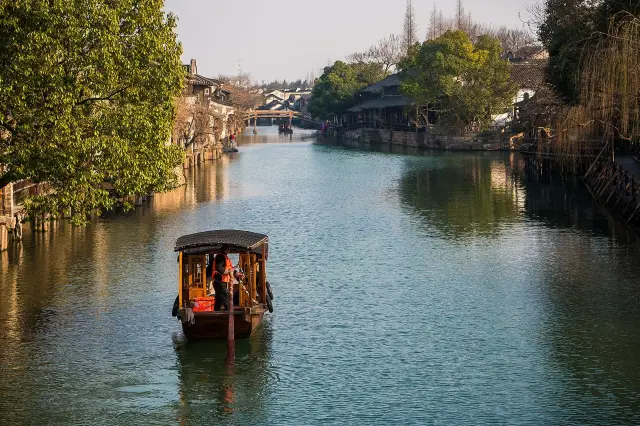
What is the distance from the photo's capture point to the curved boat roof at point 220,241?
2638 cm

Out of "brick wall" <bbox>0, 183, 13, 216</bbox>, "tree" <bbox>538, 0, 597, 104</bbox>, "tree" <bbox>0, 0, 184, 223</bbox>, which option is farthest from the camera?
"tree" <bbox>538, 0, 597, 104</bbox>

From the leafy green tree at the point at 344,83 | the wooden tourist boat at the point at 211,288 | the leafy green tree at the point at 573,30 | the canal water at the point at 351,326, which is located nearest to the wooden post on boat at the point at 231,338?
the wooden tourist boat at the point at 211,288

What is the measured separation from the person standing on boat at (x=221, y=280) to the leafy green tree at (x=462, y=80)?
81.9 meters

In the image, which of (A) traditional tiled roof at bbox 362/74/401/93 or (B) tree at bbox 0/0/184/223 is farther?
(A) traditional tiled roof at bbox 362/74/401/93

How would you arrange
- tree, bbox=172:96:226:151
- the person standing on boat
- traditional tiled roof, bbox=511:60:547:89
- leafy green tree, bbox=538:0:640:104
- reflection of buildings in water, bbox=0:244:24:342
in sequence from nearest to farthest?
the person standing on boat → reflection of buildings in water, bbox=0:244:24:342 → leafy green tree, bbox=538:0:640:104 → tree, bbox=172:96:226:151 → traditional tiled roof, bbox=511:60:547:89

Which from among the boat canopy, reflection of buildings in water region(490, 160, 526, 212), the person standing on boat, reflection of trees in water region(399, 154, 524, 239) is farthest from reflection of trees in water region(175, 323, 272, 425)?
reflection of buildings in water region(490, 160, 526, 212)

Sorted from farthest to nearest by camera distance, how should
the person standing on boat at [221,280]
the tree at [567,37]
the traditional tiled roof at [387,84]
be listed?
the traditional tiled roof at [387,84] → the tree at [567,37] → the person standing on boat at [221,280]

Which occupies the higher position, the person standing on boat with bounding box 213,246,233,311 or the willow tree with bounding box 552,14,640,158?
the willow tree with bounding box 552,14,640,158

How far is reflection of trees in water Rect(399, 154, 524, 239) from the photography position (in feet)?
165

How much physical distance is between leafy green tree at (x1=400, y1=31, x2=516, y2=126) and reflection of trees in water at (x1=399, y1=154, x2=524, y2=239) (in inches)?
457

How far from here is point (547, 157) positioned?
73875mm

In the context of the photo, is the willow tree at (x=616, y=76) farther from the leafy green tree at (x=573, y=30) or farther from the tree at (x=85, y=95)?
the tree at (x=85, y=95)

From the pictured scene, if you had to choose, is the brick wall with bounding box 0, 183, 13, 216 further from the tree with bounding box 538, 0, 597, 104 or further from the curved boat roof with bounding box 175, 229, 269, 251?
the tree with bounding box 538, 0, 597, 104

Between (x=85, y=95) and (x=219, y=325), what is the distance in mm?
9567
